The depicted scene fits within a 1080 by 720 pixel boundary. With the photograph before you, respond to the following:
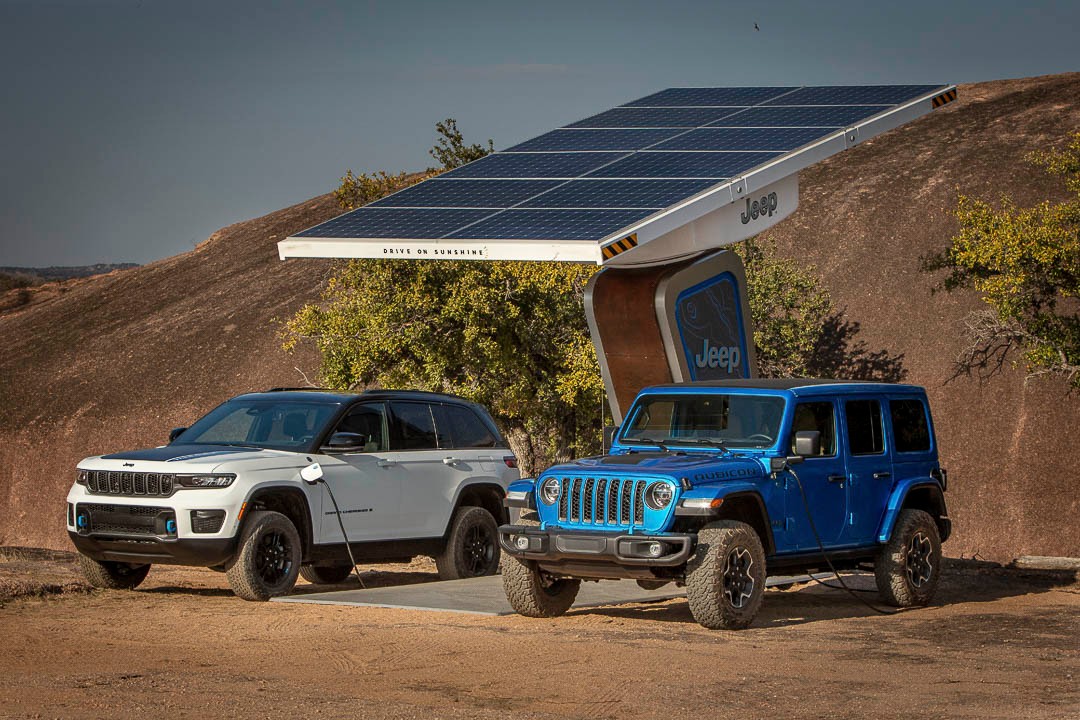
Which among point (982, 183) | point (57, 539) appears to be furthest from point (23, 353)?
point (982, 183)

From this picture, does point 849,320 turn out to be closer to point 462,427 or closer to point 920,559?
point 462,427

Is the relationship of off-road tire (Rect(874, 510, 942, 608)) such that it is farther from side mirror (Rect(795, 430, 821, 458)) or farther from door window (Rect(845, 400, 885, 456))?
side mirror (Rect(795, 430, 821, 458))

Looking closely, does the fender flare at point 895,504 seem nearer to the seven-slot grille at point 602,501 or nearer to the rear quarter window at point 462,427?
the seven-slot grille at point 602,501

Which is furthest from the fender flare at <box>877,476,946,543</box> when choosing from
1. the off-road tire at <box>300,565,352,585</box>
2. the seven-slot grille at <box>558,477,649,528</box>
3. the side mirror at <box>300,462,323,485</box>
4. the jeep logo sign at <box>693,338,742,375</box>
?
the off-road tire at <box>300,565,352,585</box>

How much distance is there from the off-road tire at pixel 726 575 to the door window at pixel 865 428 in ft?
7.14

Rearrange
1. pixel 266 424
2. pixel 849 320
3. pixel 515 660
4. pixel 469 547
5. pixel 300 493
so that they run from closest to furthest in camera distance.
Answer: pixel 515 660, pixel 300 493, pixel 266 424, pixel 469 547, pixel 849 320

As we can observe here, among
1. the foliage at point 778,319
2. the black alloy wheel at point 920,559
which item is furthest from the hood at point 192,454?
the foliage at point 778,319

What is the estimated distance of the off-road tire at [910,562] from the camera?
525 inches

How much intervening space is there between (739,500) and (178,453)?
538cm

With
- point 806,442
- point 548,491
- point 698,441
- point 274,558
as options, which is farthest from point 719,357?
point 274,558

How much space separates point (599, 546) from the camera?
444 inches

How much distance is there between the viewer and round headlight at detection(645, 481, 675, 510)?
444 inches

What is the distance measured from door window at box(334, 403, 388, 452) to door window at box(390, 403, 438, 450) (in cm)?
18

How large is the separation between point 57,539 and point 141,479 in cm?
3065
